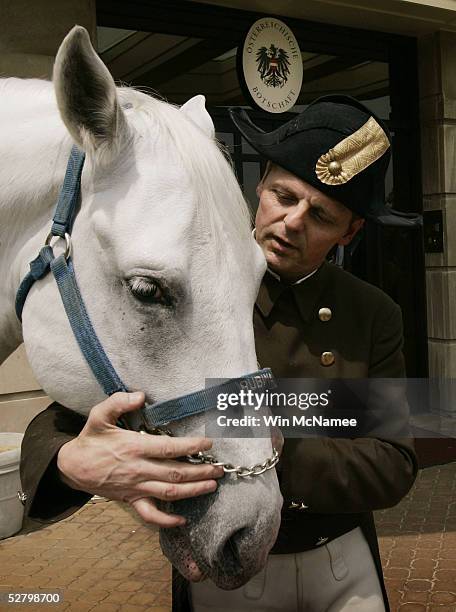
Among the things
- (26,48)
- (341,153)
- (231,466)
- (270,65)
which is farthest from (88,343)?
(270,65)

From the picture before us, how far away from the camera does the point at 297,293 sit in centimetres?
179

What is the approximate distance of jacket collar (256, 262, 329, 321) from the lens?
1.78 m

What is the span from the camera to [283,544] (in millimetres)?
1649

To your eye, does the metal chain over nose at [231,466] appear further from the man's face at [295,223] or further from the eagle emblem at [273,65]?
the eagle emblem at [273,65]

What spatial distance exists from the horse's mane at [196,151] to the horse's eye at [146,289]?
0.50ft

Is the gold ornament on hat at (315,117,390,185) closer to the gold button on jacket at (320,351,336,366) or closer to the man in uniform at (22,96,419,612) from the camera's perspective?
the man in uniform at (22,96,419,612)

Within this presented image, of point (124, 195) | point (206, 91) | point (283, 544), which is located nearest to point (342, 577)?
point (283, 544)

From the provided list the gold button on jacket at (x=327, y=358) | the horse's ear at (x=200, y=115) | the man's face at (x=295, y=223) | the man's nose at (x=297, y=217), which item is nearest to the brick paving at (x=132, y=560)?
the gold button on jacket at (x=327, y=358)

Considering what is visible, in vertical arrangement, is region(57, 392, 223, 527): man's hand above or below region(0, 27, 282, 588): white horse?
below

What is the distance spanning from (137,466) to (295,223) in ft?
2.39

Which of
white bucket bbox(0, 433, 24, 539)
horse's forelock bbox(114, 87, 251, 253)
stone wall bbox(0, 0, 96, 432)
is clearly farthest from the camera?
stone wall bbox(0, 0, 96, 432)

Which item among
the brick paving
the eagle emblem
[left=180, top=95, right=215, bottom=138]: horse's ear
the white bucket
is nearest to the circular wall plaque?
the eagle emblem

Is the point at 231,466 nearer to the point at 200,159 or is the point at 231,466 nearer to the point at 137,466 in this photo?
the point at 137,466

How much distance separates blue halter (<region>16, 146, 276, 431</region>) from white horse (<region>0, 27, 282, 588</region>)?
2 centimetres
